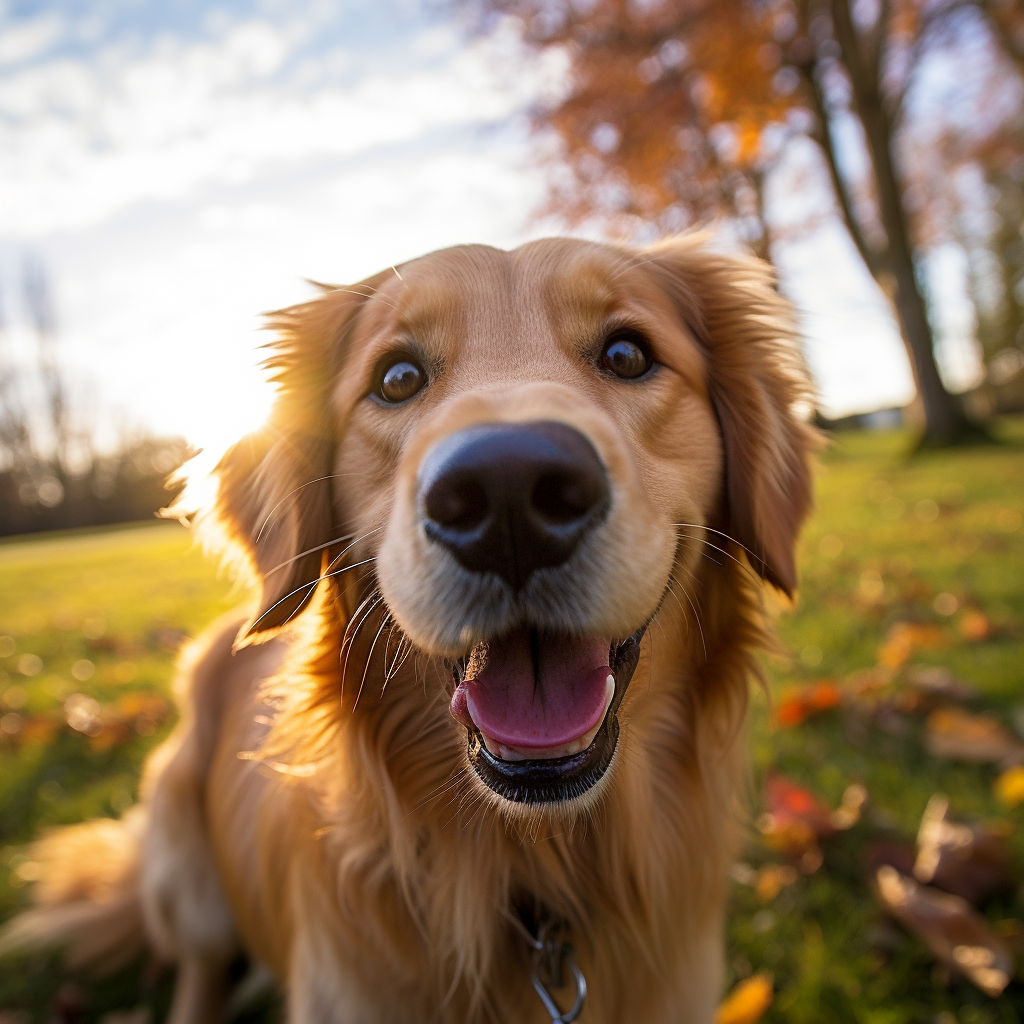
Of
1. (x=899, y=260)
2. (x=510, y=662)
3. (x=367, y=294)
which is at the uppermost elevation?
(x=367, y=294)

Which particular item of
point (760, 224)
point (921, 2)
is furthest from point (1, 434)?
point (921, 2)

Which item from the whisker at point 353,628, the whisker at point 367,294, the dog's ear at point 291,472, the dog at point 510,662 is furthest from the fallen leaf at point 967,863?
the whisker at point 367,294

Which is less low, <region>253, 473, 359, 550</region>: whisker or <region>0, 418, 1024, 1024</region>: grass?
<region>253, 473, 359, 550</region>: whisker

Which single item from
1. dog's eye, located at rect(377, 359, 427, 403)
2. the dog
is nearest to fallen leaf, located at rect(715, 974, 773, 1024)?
the dog

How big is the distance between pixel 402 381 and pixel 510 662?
2.89 feet

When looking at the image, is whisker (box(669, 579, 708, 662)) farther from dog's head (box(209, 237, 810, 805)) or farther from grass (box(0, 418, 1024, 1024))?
grass (box(0, 418, 1024, 1024))

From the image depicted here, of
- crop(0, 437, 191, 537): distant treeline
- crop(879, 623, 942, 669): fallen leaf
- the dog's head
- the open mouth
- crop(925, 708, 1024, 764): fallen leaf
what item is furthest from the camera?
crop(0, 437, 191, 537): distant treeline

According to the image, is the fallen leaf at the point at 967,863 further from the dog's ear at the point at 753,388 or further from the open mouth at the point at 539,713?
the open mouth at the point at 539,713

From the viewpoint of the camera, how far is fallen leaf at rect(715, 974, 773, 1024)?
2125mm

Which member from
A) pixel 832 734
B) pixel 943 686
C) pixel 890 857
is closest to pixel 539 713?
pixel 890 857

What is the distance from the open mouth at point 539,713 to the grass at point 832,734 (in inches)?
32.9

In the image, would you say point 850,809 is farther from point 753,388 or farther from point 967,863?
point 753,388

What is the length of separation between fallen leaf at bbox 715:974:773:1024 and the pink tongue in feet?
4.01

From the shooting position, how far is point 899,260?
12383mm
